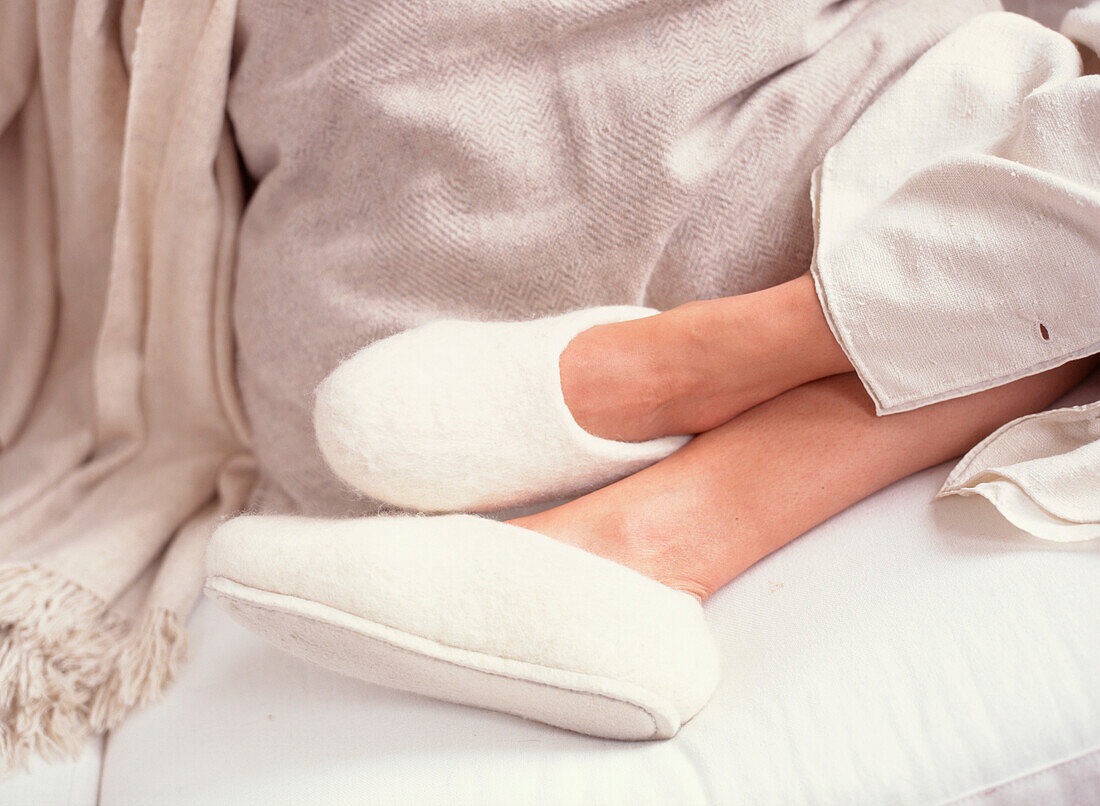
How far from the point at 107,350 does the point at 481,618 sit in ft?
1.72

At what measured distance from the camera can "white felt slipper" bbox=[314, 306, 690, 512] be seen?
579 mm

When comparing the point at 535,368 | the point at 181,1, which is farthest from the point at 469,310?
the point at 181,1

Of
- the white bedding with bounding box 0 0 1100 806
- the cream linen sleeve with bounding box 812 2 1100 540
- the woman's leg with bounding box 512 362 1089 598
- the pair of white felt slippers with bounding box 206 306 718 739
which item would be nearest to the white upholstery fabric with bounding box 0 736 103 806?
the white bedding with bounding box 0 0 1100 806

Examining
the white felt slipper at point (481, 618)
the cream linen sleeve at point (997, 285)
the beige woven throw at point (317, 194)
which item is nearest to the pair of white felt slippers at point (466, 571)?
the white felt slipper at point (481, 618)

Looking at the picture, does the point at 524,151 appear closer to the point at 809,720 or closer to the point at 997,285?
the point at 997,285

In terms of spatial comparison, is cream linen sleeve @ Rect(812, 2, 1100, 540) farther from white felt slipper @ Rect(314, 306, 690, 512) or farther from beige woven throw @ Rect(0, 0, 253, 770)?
beige woven throw @ Rect(0, 0, 253, 770)

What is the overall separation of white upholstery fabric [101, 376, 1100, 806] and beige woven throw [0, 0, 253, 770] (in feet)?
0.32

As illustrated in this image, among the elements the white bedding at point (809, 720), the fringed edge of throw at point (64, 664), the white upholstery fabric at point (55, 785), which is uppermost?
the white bedding at point (809, 720)

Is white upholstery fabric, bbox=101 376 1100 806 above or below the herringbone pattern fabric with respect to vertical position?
below

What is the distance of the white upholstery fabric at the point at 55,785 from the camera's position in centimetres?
62

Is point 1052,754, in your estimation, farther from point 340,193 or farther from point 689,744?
point 340,193

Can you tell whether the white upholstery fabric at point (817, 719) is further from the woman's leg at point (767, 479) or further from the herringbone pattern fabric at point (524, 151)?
the herringbone pattern fabric at point (524, 151)

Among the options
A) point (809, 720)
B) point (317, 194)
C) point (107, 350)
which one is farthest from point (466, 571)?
point (107, 350)

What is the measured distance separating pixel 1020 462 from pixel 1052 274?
143 millimetres
